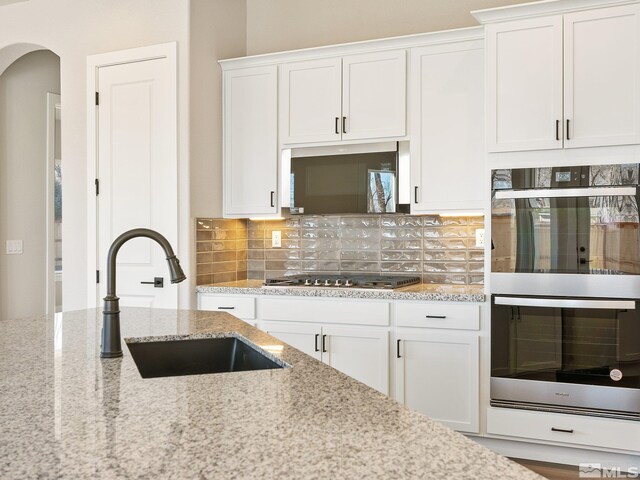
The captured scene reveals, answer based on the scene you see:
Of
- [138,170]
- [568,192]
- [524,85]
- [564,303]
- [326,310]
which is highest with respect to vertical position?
[524,85]

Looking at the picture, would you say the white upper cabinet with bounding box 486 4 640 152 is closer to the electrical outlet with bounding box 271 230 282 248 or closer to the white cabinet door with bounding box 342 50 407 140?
the white cabinet door with bounding box 342 50 407 140

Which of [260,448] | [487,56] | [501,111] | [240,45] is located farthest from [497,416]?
[240,45]

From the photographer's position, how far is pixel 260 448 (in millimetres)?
942

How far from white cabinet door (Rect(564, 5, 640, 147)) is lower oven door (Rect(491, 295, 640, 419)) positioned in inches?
32.3

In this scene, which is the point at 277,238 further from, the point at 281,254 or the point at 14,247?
the point at 14,247

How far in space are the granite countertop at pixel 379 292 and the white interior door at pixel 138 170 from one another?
0.36 metres

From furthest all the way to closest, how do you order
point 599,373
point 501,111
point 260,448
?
point 501,111, point 599,373, point 260,448

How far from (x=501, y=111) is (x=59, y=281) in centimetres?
404

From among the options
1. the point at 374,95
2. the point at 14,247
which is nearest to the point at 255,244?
the point at 374,95

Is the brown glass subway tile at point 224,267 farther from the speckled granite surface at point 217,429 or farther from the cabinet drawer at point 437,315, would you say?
the speckled granite surface at point 217,429

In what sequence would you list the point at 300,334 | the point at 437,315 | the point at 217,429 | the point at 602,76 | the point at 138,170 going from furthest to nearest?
the point at 138,170 → the point at 300,334 → the point at 437,315 → the point at 602,76 → the point at 217,429

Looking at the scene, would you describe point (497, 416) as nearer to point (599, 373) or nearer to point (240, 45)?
point (599, 373)

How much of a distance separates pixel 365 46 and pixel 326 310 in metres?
1.61

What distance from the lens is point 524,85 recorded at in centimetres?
309
